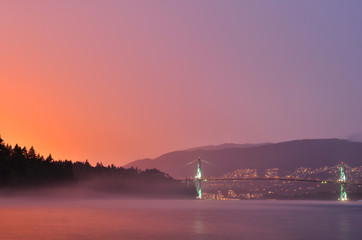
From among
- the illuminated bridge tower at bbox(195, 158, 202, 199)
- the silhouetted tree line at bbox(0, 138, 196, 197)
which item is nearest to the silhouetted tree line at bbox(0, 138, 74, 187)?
the silhouetted tree line at bbox(0, 138, 196, 197)

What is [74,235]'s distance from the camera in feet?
81.7

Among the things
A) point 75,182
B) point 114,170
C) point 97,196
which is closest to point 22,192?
point 75,182

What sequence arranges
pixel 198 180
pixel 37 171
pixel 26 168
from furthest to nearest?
pixel 198 180 < pixel 37 171 < pixel 26 168

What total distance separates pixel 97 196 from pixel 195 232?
5385 inches

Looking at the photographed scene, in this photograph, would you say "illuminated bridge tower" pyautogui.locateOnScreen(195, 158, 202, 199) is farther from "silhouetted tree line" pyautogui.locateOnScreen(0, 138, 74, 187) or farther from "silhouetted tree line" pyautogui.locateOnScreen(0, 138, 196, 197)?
"silhouetted tree line" pyautogui.locateOnScreen(0, 138, 74, 187)

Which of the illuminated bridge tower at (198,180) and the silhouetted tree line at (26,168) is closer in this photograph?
the silhouetted tree line at (26,168)

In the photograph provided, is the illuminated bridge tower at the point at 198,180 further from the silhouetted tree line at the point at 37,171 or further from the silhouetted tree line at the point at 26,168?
the silhouetted tree line at the point at 26,168

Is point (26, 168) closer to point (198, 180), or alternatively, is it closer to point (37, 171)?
point (37, 171)

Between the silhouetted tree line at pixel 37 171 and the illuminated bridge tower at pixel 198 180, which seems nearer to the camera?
the silhouetted tree line at pixel 37 171

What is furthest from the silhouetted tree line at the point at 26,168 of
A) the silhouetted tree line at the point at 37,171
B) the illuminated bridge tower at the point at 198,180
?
the illuminated bridge tower at the point at 198,180

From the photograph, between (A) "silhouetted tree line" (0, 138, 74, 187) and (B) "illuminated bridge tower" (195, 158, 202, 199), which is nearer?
(A) "silhouetted tree line" (0, 138, 74, 187)

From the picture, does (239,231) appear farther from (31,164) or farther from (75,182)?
(75,182)

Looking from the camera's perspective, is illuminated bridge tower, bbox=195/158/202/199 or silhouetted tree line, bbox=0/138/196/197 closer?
silhouetted tree line, bbox=0/138/196/197

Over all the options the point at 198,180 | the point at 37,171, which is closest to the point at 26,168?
the point at 37,171
